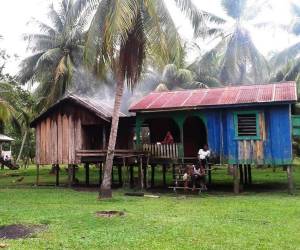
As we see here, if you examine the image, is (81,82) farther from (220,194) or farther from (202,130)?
(220,194)

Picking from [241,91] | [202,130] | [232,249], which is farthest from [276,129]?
[232,249]

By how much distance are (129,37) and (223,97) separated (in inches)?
215

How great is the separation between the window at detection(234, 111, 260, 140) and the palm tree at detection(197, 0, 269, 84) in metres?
14.7

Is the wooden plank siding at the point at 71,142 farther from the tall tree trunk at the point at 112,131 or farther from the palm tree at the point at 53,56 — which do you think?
the palm tree at the point at 53,56

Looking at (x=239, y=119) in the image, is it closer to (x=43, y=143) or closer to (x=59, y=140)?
(x=59, y=140)

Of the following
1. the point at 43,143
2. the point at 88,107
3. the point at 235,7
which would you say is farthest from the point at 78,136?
the point at 235,7

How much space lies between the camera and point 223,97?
2109 centimetres

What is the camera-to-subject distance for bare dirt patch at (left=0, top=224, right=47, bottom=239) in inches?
421

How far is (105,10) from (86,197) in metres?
7.15

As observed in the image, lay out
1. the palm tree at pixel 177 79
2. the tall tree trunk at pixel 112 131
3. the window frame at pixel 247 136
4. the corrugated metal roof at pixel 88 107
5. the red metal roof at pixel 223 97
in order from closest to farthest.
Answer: the tall tree trunk at pixel 112 131 < the red metal roof at pixel 223 97 < the window frame at pixel 247 136 < the corrugated metal roof at pixel 88 107 < the palm tree at pixel 177 79

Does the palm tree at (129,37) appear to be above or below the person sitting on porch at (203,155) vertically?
above

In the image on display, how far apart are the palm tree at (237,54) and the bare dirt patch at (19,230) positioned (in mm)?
25365

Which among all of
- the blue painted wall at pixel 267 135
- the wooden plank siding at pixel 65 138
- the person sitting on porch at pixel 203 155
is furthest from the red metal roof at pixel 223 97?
the wooden plank siding at pixel 65 138

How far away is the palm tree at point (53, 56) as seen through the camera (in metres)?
31.1
